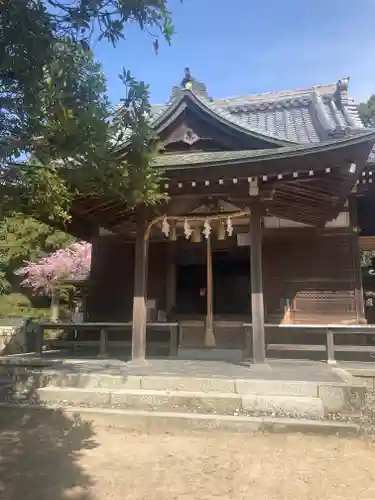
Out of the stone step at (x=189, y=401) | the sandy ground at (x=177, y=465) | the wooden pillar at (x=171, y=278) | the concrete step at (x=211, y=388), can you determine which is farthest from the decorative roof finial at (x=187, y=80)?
the sandy ground at (x=177, y=465)

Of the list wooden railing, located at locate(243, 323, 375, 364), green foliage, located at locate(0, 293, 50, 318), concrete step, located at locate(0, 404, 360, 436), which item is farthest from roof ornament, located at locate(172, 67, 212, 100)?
green foliage, located at locate(0, 293, 50, 318)

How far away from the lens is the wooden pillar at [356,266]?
29.8 ft

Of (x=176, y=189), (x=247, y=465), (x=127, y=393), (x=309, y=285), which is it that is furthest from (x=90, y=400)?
(x=309, y=285)

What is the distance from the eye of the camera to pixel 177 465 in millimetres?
4383

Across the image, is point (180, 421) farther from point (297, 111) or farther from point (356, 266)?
point (297, 111)

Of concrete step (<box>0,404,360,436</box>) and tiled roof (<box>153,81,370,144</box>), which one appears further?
tiled roof (<box>153,81,370,144</box>)

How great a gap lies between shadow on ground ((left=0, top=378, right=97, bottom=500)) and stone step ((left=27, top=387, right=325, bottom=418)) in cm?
35

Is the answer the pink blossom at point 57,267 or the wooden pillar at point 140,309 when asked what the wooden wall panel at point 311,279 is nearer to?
the wooden pillar at point 140,309

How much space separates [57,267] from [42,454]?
1955cm

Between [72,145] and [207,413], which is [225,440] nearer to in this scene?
[207,413]

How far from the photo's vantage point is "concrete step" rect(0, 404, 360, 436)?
5.29 meters

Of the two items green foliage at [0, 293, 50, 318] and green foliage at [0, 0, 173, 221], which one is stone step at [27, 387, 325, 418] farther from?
green foliage at [0, 293, 50, 318]

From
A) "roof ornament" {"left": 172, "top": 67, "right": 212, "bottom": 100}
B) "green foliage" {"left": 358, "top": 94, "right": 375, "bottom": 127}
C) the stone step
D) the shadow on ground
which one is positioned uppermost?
"green foliage" {"left": 358, "top": 94, "right": 375, "bottom": 127}

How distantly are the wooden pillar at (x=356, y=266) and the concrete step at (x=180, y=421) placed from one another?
14.1 ft
